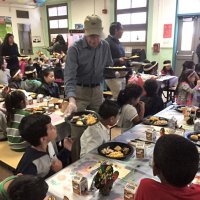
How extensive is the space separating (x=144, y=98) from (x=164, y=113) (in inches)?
21.5

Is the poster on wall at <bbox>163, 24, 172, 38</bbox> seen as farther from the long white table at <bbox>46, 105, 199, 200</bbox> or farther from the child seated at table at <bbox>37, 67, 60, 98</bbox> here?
the long white table at <bbox>46, 105, 199, 200</bbox>

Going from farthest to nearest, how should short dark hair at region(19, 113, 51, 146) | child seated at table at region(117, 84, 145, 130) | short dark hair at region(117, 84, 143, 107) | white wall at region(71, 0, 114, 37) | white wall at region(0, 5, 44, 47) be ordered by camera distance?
white wall at region(0, 5, 44, 47) → white wall at region(71, 0, 114, 37) → short dark hair at region(117, 84, 143, 107) → child seated at table at region(117, 84, 145, 130) → short dark hair at region(19, 113, 51, 146)

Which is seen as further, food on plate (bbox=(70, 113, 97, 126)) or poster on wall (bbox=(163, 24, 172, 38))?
poster on wall (bbox=(163, 24, 172, 38))

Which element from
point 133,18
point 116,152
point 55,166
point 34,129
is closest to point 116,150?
point 116,152

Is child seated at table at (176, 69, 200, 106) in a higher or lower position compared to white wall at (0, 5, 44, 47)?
lower

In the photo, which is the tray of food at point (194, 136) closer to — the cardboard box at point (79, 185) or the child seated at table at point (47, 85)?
the cardboard box at point (79, 185)

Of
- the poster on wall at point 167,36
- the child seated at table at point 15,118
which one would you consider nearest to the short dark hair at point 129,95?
the child seated at table at point 15,118

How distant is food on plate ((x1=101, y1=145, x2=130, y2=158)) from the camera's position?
154cm

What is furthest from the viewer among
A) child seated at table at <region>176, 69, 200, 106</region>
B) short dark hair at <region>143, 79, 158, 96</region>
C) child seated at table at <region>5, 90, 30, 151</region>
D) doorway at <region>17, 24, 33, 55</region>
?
doorway at <region>17, 24, 33, 55</region>

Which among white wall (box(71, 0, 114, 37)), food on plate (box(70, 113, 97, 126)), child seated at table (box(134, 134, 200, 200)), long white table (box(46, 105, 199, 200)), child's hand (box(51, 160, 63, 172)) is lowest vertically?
child's hand (box(51, 160, 63, 172))

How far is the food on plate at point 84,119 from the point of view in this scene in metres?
1.86

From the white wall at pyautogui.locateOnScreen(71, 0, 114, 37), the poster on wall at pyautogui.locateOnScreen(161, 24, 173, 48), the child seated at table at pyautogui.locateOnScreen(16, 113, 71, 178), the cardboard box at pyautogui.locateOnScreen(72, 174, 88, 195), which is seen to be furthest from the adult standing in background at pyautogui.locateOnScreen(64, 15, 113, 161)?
the white wall at pyautogui.locateOnScreen(71, 0, 114, 37)

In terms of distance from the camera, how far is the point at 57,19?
31.0 ft

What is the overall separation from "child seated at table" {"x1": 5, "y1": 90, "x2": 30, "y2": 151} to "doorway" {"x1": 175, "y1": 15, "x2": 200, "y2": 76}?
18.4 ft
